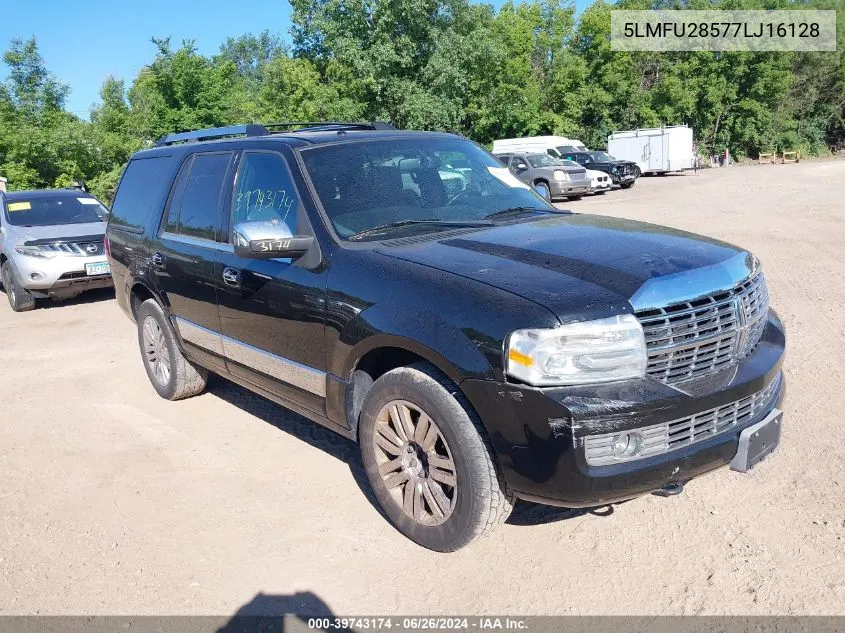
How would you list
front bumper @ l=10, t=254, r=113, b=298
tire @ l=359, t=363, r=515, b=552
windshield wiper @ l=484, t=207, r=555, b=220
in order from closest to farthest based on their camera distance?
1. tire @ l=359, t=363, r=515, b=552
2. windshield wiper @ l=484, t=207, r=555, b=220
3. front bumper @ l=10, t=254, r=113, b=298

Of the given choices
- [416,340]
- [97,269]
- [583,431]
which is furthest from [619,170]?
[583,431]

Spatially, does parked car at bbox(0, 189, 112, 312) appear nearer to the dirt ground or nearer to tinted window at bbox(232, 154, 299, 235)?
the dirt ground

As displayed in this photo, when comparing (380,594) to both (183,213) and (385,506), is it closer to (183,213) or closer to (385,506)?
(385,506)

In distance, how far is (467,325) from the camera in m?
2.98

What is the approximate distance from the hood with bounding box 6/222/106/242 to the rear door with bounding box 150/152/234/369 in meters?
5.84

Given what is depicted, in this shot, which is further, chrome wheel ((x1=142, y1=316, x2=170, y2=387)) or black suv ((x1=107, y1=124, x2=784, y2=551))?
chrome wheel ((x1=142, y1=316, x2=170, y2=387))

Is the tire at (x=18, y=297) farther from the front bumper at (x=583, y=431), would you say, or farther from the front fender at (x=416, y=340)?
the front bumper at (x=583, y=431)

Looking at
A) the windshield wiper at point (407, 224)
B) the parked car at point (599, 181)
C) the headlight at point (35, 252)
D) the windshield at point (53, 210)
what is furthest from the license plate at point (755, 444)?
the parked car at point (599, 181)

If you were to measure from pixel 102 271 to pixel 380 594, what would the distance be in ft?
28.1

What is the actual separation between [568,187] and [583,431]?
71.1ft

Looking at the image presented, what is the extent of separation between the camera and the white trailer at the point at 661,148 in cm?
3662

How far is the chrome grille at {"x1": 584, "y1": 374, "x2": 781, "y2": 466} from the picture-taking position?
2781mm

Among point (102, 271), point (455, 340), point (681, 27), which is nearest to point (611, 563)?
point (455, 340)

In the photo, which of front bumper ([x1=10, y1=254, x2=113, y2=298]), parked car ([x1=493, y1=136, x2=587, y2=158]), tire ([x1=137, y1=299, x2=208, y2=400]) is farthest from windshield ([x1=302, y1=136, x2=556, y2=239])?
parked car ([x1=493, y1=136, x2=587, y2=158])
